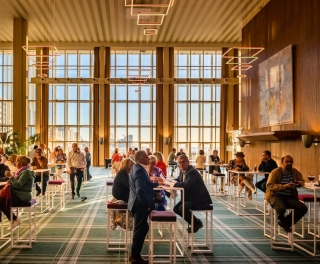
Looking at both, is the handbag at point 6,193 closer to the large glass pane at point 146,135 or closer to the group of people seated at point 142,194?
the group of people seated at point 142,194

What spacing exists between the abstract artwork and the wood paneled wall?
10.1 inches

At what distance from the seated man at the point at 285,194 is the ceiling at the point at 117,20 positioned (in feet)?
42.2

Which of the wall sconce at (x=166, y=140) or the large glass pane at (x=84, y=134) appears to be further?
the large glass pane at (x=84, y=134)

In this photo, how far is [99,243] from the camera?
236 inches

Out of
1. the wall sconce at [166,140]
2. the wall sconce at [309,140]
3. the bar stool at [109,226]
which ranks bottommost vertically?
the bar stool at [109,226]

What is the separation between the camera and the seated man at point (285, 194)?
5770 millimetres

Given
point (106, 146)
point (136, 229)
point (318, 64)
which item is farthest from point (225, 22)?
point (136, 229)

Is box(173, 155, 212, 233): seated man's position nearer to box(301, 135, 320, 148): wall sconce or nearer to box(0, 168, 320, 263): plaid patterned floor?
box(0, 168, 320, 263): plaid patterned floor

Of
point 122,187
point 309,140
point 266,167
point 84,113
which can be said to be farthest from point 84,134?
point 122,187

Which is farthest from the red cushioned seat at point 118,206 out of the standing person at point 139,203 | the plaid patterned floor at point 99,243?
the plaid patterned floor at point 99,243

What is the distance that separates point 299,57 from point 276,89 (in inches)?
88.6

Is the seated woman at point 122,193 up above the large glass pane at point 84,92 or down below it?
below

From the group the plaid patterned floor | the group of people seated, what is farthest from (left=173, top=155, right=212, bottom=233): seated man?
the plaid patterned floor

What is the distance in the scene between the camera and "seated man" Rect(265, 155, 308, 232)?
5.77 m
